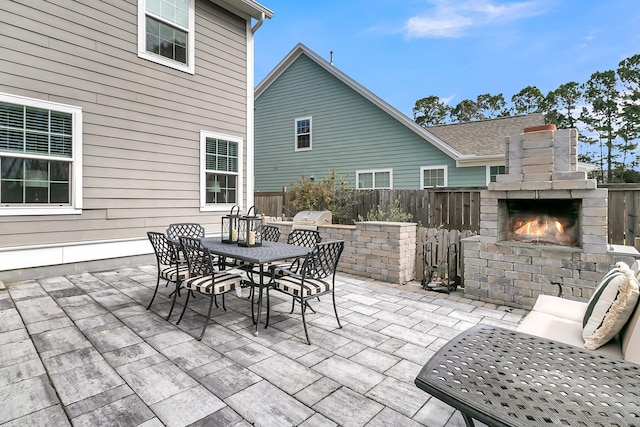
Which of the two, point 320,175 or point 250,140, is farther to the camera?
point 320,175

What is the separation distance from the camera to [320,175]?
39.8ft

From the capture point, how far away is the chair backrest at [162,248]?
364cm

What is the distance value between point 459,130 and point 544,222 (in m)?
8.64

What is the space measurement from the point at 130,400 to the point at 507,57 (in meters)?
25.4

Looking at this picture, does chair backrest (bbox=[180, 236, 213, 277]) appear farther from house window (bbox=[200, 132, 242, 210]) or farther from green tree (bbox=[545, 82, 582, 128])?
green tree (bbox=[545, 82, 582, 128])

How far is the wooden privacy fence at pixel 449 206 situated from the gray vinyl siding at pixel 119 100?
3.05 m

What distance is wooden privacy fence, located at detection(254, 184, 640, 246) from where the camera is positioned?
459 cm

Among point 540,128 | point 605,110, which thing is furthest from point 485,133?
point 605,110

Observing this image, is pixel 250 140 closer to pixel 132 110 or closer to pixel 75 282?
pixel 132 110

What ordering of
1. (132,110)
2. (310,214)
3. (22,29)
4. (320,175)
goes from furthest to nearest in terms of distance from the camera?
(320,175), (310,214), (132,110), (22,29)

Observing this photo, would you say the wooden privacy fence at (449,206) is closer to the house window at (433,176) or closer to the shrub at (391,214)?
the shrub at (391,214)

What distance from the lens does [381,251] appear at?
537cm

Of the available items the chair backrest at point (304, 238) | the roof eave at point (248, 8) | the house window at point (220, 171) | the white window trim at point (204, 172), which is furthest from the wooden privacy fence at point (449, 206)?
the roof eave at point (248, 8)

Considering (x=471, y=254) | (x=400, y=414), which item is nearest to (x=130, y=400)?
(x=400, y=414)
